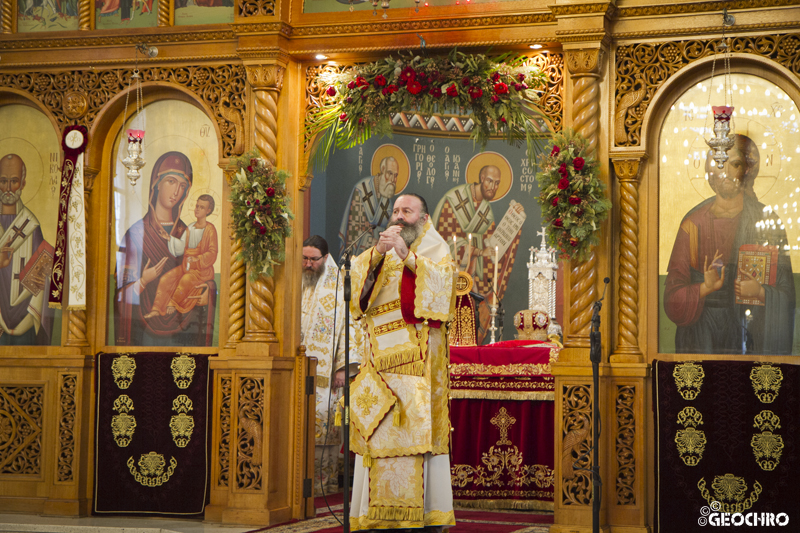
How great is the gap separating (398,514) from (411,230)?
6.20 ft

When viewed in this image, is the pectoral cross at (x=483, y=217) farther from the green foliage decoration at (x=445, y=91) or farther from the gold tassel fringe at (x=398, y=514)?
the gold tassel fringe at (x=398, y=514)

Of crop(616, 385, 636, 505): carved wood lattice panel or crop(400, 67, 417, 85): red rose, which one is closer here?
crop(616, 385, 636, 505): carved wood lattice panel

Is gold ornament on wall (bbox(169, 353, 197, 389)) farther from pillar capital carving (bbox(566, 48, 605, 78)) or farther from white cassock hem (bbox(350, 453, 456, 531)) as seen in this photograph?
pillar capital carving (bbox(566, 48, 605, 78))

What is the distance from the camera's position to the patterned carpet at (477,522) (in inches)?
273

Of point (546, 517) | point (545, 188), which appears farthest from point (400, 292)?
point (546, 517)

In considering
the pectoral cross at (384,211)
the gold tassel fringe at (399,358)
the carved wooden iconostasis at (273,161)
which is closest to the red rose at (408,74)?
the carved wooden iconostasis at (273,161)

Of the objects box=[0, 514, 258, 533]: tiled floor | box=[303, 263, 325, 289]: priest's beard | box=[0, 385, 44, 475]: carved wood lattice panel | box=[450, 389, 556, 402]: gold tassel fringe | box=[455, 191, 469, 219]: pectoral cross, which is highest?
box=[455, 191, 469, 219]: pectoral cross

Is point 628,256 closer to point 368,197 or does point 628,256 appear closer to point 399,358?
point 399,358

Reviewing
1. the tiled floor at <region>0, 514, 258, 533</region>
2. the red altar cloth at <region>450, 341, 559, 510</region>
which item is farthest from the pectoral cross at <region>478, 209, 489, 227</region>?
the tiled floor at <region>0, 514, 258, 533</region>

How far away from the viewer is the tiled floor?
6.86 metres

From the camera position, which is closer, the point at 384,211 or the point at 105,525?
Answer: the point at 105,525

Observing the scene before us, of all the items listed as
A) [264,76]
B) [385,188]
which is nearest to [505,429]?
[264,76]

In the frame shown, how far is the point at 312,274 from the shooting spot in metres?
9.48

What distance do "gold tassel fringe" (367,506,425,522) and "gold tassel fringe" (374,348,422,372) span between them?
0.90 m
